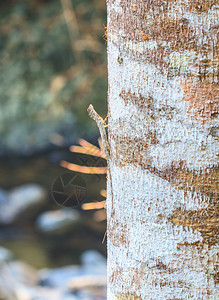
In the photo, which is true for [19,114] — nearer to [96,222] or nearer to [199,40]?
[96,222]

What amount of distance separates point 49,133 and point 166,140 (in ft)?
16.1

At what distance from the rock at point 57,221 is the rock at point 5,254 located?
0.42m

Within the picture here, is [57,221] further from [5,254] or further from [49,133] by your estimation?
[49,133]

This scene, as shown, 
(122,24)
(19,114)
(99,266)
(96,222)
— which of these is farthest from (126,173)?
(19,114)

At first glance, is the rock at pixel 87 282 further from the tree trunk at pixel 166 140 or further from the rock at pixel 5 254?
the tree trunk at pixel 166 140

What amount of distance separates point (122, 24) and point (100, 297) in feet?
8.53

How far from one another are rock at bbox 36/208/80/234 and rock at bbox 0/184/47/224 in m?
0.14

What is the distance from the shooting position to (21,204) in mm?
4262

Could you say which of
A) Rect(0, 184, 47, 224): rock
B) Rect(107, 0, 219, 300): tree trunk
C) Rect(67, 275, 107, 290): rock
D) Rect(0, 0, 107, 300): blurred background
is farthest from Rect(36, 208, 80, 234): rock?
Rect(107, 0, 219, 300): tree trunk

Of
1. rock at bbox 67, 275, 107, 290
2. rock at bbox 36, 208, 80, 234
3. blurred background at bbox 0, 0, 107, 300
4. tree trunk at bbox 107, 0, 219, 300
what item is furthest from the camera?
rock at bbox 36, 208, 80, 234

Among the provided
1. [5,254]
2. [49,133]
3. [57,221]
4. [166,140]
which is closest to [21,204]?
[57,221]

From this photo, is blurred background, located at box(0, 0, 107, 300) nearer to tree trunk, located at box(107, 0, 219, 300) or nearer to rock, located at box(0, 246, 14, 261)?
rock, located at box(0, 246, 14, 261)

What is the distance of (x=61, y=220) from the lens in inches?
164

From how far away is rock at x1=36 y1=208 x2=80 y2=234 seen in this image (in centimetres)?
407
